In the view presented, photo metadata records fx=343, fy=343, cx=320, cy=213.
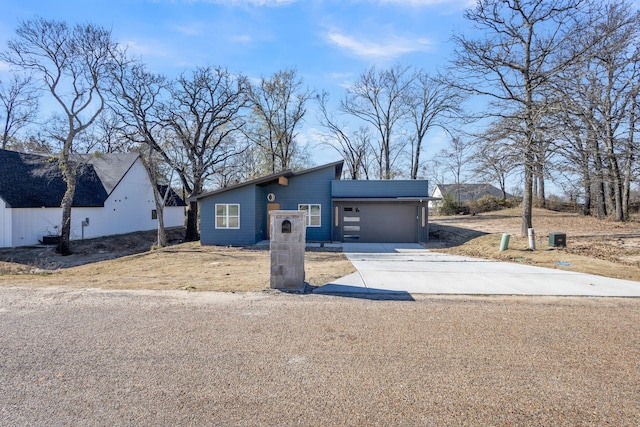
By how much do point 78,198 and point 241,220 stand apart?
42.5 ft

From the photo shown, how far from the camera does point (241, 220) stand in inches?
680

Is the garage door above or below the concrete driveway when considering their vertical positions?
above

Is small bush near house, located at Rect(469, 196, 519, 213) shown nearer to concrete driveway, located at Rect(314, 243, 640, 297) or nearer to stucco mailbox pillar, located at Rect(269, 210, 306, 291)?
Result: concrete driveway, located at Rect(314, 243, 640, 297)

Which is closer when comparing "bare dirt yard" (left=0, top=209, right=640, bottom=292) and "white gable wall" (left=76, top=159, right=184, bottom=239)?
"bare dirt yard" (left=0, top=209, right=640, bottom=292)

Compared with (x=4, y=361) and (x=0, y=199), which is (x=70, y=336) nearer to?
(x=4, y=361)

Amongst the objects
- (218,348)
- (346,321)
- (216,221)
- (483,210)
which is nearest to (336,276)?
(346,321)

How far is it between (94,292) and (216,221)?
36.3ft

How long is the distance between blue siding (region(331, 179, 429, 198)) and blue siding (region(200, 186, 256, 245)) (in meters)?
4.44

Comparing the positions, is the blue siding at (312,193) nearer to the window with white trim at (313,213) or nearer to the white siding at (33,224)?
the window with white trim at (313,213)

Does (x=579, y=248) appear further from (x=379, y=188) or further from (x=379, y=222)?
(x=379, y=188)

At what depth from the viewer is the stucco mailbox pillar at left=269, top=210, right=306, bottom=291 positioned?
6.87 metres

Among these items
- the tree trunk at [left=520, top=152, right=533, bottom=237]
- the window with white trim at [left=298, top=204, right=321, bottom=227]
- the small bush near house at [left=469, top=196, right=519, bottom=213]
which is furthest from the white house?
the small bush near house at [left=469, top=196, right=519, bottom=213]

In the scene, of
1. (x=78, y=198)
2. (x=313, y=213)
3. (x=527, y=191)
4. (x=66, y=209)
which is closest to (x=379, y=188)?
(x=313, y=213)

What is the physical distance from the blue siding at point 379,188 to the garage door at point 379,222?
1.79 ft
